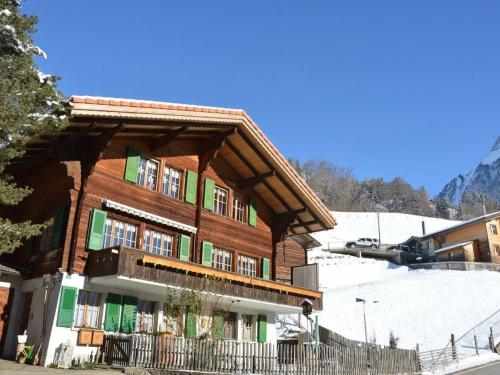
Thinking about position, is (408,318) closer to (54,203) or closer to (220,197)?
(220,197)

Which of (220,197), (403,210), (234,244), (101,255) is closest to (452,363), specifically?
(234,244)

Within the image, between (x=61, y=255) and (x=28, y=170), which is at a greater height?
(x=28, y=170)

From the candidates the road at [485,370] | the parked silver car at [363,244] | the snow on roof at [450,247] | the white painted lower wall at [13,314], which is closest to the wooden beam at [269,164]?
the road at [485,370]

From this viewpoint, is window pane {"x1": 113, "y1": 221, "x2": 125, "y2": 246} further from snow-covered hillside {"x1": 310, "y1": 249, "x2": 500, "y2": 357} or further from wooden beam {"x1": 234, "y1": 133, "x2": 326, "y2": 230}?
snow-covered hillside {"x1": 310, "y1": 249, "x2": 500, "y2": 357}

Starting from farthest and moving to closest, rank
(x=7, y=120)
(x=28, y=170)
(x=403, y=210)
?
(x=403, y=210) < (x=28, y=170) < (x=7, y=120)

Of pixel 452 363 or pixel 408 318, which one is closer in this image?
pixel 452 363

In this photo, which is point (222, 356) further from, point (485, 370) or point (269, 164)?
point (485, 370)

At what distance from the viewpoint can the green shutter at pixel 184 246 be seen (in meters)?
19.5

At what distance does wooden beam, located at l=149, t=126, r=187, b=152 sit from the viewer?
62.6 feet

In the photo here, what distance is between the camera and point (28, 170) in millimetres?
19391

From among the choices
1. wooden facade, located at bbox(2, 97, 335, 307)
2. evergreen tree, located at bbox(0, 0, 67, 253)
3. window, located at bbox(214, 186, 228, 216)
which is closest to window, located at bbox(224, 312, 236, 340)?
wooden facade, located at bbox(2, 97, 335, 307)

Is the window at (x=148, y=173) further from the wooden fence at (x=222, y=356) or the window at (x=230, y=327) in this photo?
the window at (x=230, y=327)

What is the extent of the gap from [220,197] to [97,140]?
23.2ft

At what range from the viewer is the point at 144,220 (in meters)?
18.5
